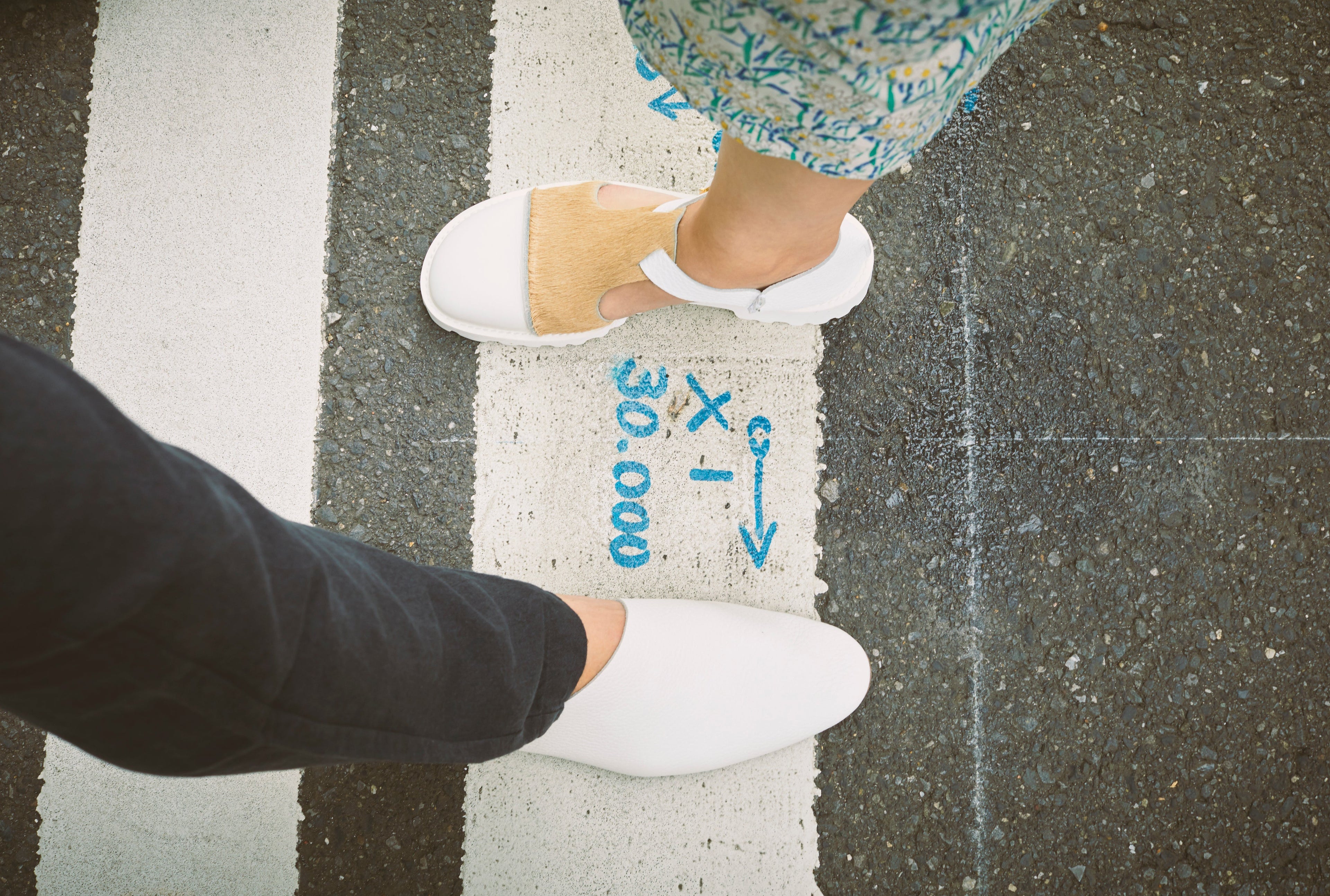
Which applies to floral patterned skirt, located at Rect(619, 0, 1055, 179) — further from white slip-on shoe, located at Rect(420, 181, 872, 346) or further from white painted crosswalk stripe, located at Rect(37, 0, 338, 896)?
white painted crosswalk stripe, located at Rect(37, 0, 338, 896)

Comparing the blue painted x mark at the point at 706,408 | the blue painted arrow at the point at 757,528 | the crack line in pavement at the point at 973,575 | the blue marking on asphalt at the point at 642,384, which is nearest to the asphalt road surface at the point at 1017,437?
the crack line in pavement at the point at 973,575

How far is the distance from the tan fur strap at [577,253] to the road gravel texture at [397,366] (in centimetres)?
26

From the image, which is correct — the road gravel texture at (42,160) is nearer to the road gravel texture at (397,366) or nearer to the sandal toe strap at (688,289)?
the road gravel texture at (397,366)

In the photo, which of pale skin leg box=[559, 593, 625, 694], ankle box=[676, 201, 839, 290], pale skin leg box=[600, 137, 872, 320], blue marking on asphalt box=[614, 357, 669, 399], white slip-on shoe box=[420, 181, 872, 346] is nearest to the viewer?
pale skin leg box=[600, 137, 872, 320]

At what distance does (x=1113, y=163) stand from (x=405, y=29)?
6.28ft

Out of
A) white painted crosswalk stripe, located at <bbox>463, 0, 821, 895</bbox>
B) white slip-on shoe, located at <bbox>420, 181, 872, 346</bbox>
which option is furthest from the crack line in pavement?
white painted crosswalk stripe, located at <bbox>463, 0, 821, 895</bbox>

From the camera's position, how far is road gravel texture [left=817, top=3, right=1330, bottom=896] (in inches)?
71.3

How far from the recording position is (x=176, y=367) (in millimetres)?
1890

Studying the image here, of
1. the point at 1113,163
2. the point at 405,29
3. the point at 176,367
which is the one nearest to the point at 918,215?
the point at 1113,163

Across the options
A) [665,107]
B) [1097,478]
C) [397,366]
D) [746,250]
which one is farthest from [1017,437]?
[397,366]

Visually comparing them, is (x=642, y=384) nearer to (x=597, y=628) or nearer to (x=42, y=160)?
(x=597, y=628)

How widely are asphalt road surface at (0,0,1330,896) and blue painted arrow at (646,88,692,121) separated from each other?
440 millimetres

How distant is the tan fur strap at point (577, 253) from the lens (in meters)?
1.66

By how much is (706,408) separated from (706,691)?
69 centimetres
